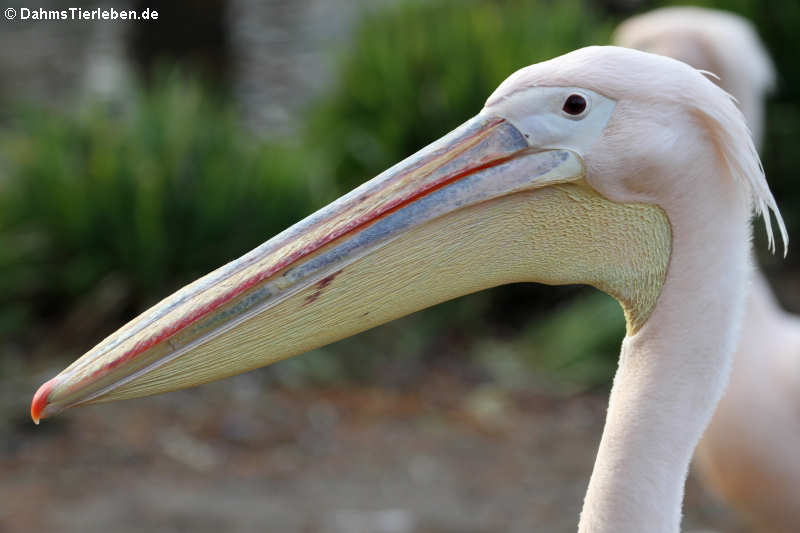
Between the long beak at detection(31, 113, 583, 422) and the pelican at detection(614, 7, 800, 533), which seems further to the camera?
the pelican at detection(614, 7, 800, 533)

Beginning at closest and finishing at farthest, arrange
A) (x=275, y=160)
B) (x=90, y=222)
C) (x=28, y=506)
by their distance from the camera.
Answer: (x=28, y=506), (x=90, y=222), (x=275, y=160)

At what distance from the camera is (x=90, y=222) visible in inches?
199

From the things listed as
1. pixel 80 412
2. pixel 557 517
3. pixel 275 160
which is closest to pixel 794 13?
pixel 275 160

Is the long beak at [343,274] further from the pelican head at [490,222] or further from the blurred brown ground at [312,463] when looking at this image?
the blurred brown ground at [312,463]

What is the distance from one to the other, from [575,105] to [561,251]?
246 millimetres

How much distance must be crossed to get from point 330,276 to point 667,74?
0.62 metres

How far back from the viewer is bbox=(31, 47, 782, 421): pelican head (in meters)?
1.53

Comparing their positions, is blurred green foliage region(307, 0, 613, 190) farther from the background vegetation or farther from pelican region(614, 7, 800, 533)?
pelican region(614, 7, 800, 533)

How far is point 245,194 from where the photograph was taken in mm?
5363

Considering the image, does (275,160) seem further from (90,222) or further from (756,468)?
(756,468)

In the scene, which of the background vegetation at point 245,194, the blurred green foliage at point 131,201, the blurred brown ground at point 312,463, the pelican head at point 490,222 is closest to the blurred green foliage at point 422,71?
the background vegetation at point 245,194

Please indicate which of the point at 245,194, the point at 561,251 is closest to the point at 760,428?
the point at 561,251

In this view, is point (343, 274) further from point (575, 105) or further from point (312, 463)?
point (312, 463)

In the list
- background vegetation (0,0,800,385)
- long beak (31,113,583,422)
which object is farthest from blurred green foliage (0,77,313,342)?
long beak (31,113,583,422)
